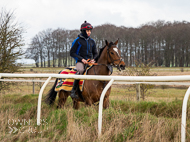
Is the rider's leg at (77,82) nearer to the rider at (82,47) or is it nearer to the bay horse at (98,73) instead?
the rider at (82,47)

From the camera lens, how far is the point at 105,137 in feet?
8.68

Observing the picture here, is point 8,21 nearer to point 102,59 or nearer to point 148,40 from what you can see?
point 102,59

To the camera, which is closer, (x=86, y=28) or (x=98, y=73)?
(x=98, y=73)

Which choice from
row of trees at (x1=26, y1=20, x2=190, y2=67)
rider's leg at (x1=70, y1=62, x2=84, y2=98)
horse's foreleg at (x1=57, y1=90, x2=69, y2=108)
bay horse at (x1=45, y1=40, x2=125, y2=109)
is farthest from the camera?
row of trees at (x1=26, y1=20, x2=190, y2=67)

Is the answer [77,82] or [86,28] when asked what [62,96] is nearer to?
[77,82]

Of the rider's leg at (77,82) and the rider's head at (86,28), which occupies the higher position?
the rider's head at (86,28)

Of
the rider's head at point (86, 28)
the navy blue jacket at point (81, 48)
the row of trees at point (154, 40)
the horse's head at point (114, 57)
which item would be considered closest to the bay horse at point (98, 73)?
the horse's head at point (114, 57)

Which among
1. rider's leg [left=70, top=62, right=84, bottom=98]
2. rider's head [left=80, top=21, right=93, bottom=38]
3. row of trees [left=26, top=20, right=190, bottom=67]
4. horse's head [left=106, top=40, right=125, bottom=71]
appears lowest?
rider's leg [left=70, top=62, right=84, bottom=98]

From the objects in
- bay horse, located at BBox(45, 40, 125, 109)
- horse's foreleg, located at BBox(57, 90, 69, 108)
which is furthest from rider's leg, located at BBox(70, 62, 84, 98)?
horse's foreleg, located at BBox(57, 90, 69, 108)

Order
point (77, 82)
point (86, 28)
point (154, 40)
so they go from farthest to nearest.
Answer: point (154, 40) → point (86, 28) → point (77, 82)

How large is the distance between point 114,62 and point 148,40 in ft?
132

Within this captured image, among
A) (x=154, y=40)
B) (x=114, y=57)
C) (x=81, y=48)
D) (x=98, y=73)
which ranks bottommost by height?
(x=98, y=73)

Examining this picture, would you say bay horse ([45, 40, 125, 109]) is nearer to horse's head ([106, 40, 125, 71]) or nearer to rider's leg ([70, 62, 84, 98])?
horse's head ([106, 40, 125, 71])

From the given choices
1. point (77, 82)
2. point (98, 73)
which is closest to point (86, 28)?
point (98, 73)
